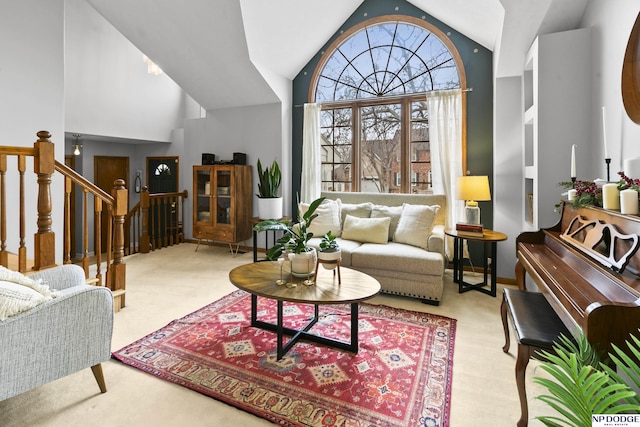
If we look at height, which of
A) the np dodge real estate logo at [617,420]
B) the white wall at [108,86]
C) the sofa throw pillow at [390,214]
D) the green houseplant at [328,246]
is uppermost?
the white wall at [108,86]

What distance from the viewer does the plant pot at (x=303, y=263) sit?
2312 mm

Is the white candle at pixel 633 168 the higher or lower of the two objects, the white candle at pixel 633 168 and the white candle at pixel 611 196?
the higher

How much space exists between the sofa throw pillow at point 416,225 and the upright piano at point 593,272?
1.23m

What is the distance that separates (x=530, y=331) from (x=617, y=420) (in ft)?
3.15

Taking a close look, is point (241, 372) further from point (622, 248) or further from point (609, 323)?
point (622, 248)

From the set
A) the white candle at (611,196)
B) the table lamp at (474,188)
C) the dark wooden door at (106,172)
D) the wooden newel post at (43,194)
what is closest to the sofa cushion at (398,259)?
the table lamp at (474,188)

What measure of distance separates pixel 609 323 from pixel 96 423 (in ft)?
7.33

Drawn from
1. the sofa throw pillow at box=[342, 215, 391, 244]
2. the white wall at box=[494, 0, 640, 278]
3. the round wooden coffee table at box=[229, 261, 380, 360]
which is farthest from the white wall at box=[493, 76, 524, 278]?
the round wooden coffee table at box=[229, 261, 380, 360]

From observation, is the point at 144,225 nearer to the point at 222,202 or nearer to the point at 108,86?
the point at 222,202

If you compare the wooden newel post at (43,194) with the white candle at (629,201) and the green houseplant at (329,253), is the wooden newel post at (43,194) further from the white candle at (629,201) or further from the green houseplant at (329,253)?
the white candle at (629,201)

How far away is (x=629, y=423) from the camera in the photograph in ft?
2.36

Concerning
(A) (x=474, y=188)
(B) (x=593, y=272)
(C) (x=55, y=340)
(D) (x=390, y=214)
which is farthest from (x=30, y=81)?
(B) (x=593, y=272)

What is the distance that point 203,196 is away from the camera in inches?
210

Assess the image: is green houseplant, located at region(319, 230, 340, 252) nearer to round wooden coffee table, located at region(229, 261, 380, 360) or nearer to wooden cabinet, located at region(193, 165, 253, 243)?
Result: round wooden coffee table, located at region(229, 261, 380, 360)
